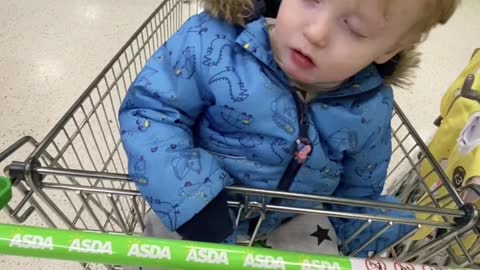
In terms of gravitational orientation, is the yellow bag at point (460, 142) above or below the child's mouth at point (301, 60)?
below

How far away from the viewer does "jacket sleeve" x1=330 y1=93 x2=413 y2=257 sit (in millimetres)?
684

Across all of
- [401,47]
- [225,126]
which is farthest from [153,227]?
[401,47]

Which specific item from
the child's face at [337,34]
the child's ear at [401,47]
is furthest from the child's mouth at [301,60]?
the child's ear at [401,47]

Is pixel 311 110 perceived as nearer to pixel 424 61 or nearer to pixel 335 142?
pixel 335 142

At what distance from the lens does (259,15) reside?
661 millimetres

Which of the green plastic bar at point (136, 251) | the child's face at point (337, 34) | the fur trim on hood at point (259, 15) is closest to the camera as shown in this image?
the green plastic bar at point (136, 251)

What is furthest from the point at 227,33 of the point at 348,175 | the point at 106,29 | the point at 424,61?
the point at 424,61

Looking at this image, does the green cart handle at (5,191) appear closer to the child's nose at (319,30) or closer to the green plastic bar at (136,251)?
the green plastic bar at (136,251)

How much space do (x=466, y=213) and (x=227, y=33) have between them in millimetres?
350

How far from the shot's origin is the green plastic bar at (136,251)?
0.36 m

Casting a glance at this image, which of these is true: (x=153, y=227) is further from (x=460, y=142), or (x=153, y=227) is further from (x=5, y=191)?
(x=460, y=142)

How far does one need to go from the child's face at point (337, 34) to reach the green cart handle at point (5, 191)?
0.32 meters

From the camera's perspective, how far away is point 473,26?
2020 mm

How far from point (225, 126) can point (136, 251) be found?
0.30 meters
